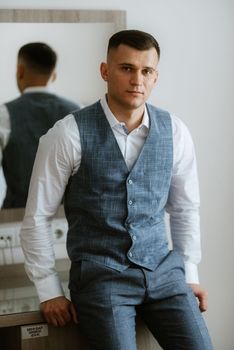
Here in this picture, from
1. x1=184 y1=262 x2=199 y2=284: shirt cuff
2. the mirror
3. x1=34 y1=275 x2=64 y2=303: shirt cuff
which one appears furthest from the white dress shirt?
the mirror

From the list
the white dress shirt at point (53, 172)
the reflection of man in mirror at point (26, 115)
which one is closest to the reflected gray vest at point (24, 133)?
the reflection of man in mirror at point (26, 115)

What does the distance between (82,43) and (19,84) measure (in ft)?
0.95

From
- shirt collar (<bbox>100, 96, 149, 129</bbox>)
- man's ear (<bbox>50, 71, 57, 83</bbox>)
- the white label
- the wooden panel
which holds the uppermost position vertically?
the wooden panel

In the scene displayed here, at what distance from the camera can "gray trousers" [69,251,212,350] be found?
4.31ft

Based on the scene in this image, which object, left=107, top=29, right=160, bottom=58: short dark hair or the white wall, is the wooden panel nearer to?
the white wall

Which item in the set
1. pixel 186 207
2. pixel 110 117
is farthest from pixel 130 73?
pixel 186 207

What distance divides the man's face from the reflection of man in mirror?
1.59 feet

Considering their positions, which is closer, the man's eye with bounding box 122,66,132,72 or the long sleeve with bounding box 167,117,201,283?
the man's eye with bounding box 122,66,132,72

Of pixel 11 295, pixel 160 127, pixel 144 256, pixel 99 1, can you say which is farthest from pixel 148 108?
pixel 11 295

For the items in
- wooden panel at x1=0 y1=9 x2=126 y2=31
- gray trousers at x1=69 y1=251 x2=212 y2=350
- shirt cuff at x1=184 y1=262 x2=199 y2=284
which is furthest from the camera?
wooden panel at x1=0 y1=9 x2=126 y2=31

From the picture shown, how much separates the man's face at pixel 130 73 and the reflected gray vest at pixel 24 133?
0.49 metres

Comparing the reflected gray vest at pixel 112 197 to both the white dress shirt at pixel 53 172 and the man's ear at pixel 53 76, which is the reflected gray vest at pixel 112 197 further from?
the man's ear at pixel 53 76

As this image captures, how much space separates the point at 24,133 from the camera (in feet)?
5.93

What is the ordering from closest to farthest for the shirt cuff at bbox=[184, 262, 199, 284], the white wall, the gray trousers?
the gray trousers < the shirt cuff at bbox=[184, 262, 199, 284] < the white wall
